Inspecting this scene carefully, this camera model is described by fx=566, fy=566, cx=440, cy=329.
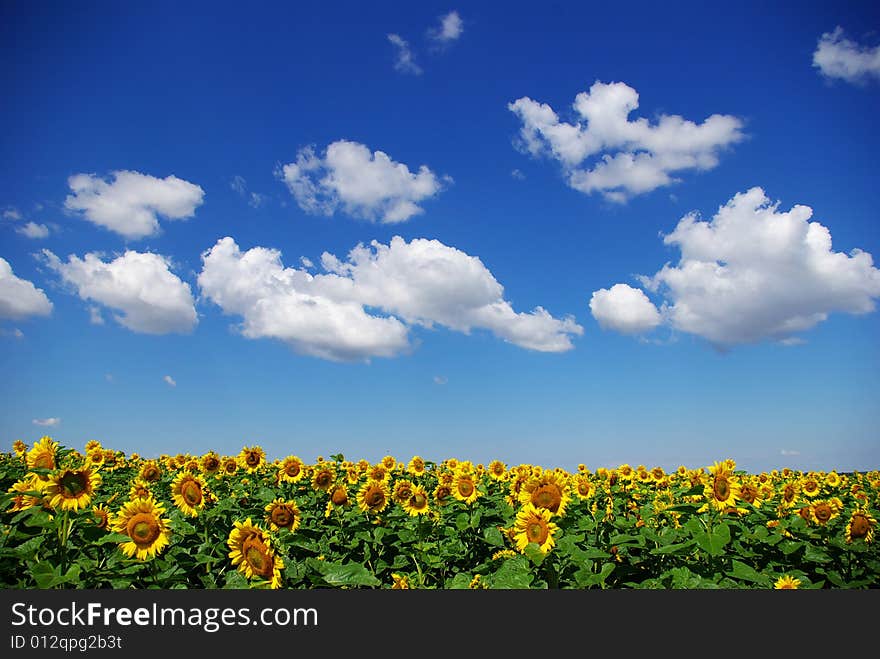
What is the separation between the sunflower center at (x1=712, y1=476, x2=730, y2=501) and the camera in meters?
6.86

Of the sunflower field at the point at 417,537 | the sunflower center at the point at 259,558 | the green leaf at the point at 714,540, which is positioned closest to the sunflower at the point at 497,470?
the sunflower field at the point at 417,537

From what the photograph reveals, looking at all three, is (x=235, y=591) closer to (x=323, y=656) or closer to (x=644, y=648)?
(x=323, y=656)

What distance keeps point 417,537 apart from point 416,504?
835 millimetres

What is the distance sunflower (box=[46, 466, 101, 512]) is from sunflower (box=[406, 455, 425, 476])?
7.60 meters

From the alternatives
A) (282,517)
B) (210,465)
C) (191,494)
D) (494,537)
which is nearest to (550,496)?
(494,537)

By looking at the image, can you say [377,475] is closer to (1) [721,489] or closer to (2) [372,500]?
(2) [372,500]

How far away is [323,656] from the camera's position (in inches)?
158

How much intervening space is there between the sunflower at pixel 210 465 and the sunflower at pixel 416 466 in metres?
3.92

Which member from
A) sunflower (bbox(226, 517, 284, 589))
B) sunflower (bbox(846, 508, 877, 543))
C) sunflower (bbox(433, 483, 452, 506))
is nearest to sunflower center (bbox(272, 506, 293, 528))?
sunflower (bbox(226, 517, 284, 589))

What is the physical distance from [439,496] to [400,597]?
4459mm

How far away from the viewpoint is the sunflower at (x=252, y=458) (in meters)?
11.5

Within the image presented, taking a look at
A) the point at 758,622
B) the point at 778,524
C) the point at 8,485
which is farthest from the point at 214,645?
the point at 8,485

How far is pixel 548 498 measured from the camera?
252 inches

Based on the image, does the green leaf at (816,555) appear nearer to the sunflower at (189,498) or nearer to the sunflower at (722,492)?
the sunflower at (722,492)
